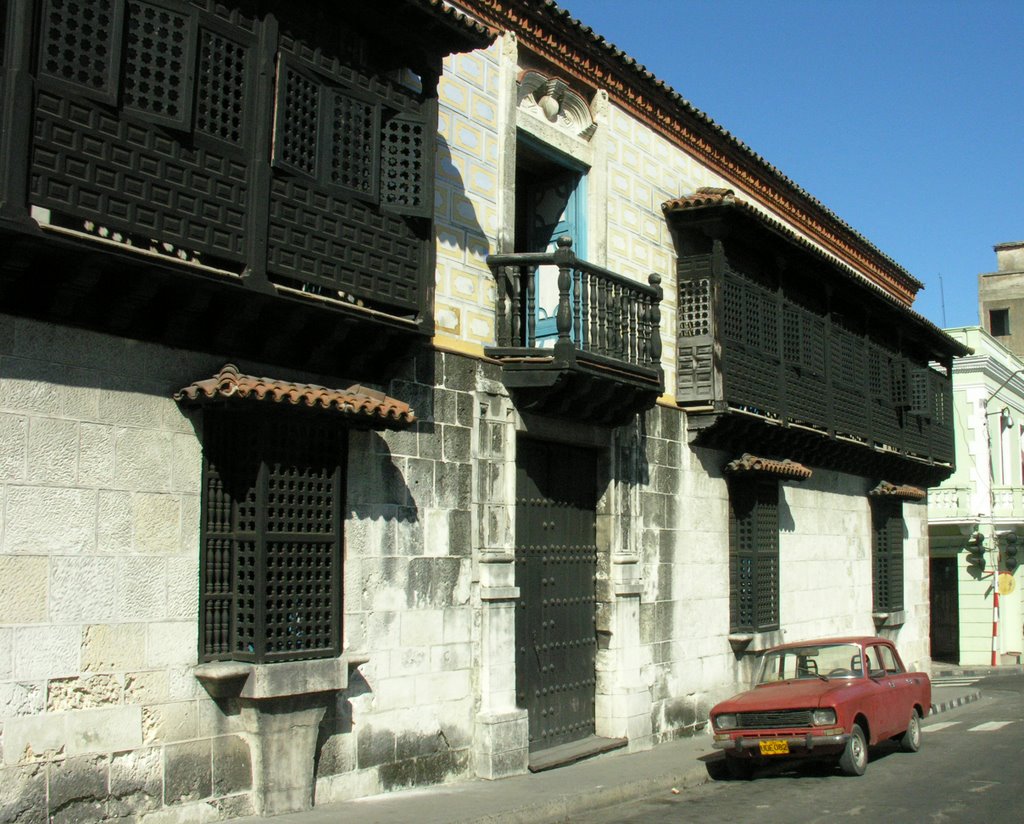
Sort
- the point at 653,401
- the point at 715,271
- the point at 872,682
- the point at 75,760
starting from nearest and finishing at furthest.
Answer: the point at 75,760 → the point at 872,682 → the point at 653,401 → the point at 715,271

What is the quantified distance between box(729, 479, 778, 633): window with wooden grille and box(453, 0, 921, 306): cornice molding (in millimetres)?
4660

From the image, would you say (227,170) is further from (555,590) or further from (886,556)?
(886,556)

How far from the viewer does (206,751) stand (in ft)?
27.1

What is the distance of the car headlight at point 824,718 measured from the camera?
11109mm

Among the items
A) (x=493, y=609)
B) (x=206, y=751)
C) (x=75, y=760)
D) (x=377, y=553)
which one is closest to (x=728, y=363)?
(x=493, y=609)

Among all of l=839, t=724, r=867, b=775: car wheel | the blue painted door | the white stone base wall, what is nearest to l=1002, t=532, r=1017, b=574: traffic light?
the white stone base wall

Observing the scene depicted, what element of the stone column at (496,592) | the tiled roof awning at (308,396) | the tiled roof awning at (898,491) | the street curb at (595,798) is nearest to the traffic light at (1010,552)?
the tiled roof awning at (898,491)

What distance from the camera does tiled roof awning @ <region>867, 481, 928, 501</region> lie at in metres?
20.7

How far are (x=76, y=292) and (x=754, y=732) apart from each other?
7.56m

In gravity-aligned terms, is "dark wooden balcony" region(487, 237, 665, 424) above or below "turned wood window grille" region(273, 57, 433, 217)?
below

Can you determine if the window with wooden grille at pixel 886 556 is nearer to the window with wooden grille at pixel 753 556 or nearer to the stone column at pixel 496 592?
the window with wooden grille at pixel 753 556

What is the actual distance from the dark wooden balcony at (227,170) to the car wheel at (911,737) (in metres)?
7.35

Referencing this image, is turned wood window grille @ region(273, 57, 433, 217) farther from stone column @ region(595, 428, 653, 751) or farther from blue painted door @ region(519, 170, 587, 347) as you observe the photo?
stone column @ region(595, 428, 653, 751)

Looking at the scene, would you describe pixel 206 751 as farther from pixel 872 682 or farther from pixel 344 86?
pixel 872 682
